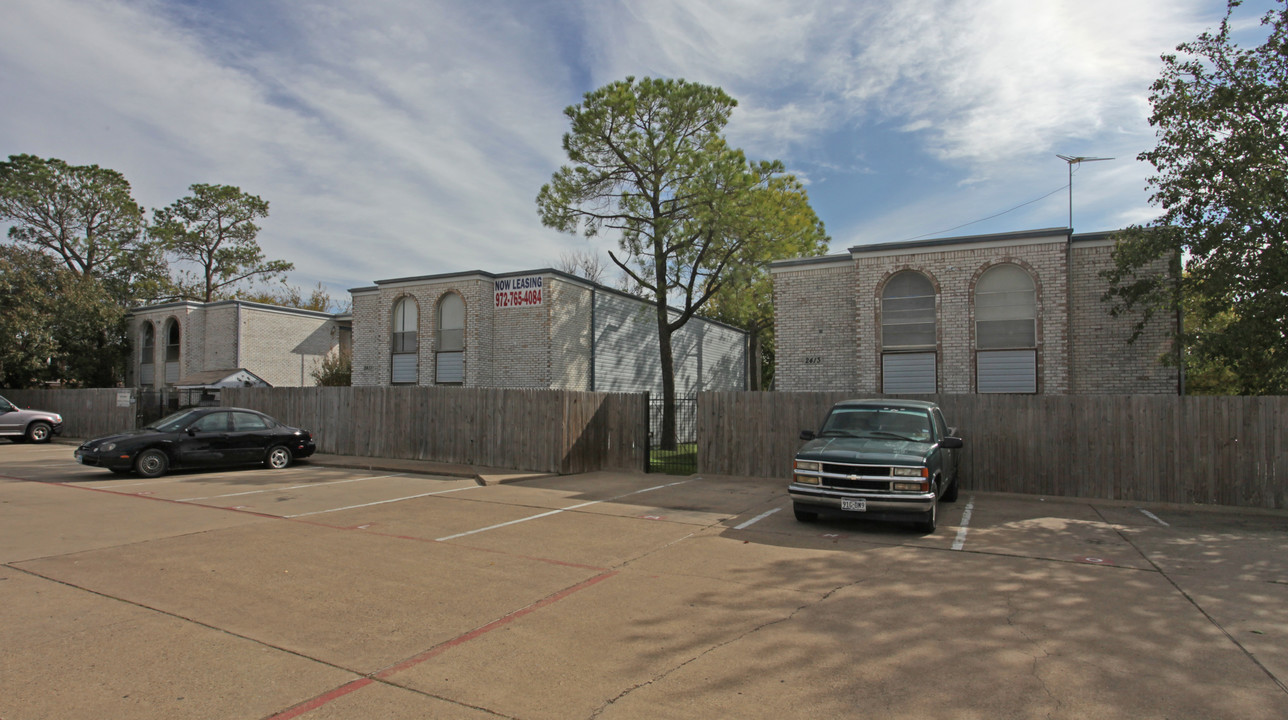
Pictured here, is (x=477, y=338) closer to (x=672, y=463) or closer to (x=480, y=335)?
(x=480, y=335)

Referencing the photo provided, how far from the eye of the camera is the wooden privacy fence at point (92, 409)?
26.8 meters

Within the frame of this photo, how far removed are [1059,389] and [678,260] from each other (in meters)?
11.0

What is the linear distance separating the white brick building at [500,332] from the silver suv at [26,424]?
1096cm

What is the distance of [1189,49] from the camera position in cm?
1326

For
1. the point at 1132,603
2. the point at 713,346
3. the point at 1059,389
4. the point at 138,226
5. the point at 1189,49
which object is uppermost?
the point at 138,226

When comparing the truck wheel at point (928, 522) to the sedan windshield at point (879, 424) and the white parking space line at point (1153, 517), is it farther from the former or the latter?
the white parking space line at point (1153, 517)

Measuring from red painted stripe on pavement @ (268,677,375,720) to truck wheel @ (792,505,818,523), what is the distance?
6.80m

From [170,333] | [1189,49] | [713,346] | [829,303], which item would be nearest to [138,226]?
[170,333]

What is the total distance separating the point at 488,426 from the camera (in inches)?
694

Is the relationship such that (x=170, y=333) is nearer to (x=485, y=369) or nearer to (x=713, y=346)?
(x=485, y=369)

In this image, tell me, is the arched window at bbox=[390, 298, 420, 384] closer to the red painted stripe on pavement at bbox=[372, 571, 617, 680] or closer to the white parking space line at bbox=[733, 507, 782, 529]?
the white parking space line at bbox=[733, 507, 782, 529]

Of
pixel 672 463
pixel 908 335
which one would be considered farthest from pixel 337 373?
pixel 908 335

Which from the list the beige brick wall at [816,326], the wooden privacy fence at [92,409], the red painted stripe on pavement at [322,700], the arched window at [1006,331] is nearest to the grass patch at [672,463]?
the beige brick wall at [816,326]

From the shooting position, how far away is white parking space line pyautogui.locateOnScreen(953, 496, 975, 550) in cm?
892
